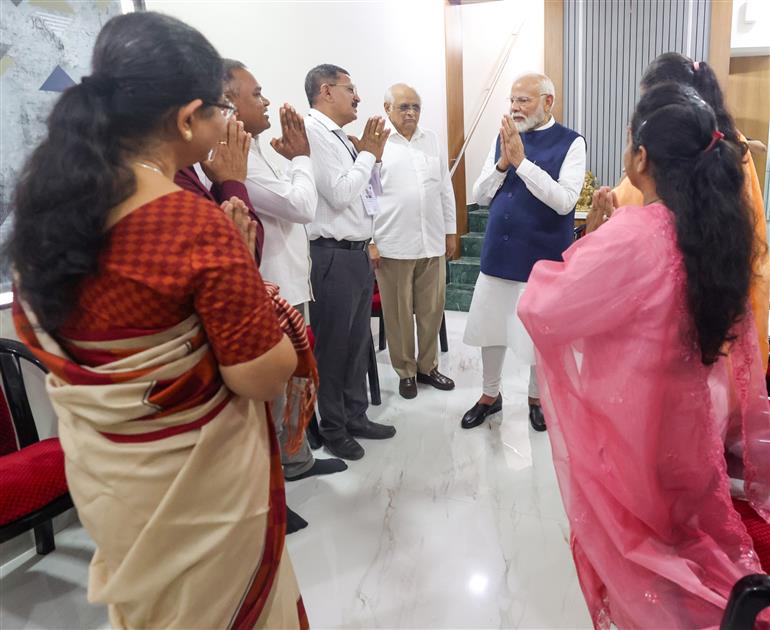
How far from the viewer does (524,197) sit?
2434 millimetres

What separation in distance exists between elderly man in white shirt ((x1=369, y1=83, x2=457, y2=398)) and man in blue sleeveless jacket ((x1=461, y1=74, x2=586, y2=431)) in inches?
18.2

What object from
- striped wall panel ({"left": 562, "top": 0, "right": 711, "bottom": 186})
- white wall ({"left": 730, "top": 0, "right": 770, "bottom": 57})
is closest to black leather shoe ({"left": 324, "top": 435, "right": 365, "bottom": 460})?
striped wall panel ({"left": 562, "top": 0, "right": 711, "bottom": 186})

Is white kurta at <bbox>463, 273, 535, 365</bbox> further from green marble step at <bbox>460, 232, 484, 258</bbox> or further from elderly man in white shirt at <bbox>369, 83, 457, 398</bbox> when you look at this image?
green marble step at <bbox>460, 232, 484, 258</bbox>

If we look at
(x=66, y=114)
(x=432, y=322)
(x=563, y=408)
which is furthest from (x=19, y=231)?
(x=432, y=322)

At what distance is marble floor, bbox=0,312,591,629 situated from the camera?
1.59 metres

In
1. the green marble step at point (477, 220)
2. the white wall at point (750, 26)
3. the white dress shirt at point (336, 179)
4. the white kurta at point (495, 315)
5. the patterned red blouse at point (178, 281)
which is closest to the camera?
the patterned red blouse at point (178, 281)

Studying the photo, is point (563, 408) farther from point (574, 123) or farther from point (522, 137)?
point (574, 123)

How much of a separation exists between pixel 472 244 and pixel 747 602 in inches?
169

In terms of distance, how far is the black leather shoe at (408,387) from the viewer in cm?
301

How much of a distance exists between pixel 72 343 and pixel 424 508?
4.75 ft

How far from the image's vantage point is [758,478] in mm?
1277

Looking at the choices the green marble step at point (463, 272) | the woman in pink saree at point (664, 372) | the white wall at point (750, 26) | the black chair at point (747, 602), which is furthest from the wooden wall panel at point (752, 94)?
the black chair at point (747, 602)

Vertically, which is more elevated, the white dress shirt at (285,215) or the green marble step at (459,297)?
the white dress shirt at (285,215)

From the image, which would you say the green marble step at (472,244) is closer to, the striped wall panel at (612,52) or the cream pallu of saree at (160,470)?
the striped wall panel at (612,52)
